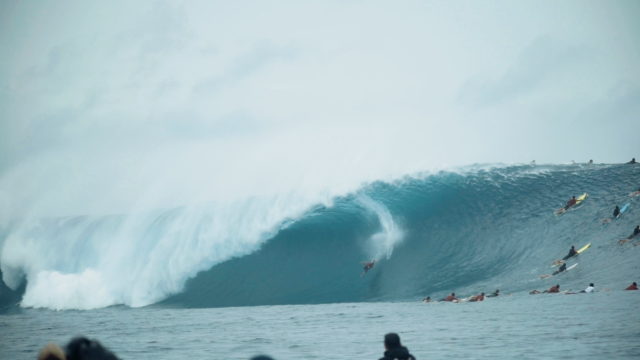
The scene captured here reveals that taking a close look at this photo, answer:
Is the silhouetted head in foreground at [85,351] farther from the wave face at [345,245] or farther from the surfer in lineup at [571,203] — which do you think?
the surfer in lineup at [571,203]

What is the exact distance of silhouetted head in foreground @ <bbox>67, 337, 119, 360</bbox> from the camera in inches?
118

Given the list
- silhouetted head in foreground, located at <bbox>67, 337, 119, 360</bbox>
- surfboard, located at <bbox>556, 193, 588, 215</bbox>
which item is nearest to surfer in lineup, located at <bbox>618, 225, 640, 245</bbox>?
surfboard, located at <bbox>556, 193, 588, 215</bbox>

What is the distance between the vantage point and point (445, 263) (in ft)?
78.1

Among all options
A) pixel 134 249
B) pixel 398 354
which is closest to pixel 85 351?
pixel 398 354

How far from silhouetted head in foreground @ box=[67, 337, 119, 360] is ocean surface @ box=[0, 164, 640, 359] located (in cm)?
730

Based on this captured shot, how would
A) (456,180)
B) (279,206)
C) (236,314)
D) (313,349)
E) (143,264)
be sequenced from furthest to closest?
(456,180)
(279,206)
(143,264)
(236,314)
(313,349)

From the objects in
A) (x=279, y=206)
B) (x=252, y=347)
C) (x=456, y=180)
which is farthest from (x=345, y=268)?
(x=252, y=347)

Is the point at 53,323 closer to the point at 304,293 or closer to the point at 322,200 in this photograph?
the point at 304,293

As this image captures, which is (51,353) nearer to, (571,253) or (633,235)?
(571,253)

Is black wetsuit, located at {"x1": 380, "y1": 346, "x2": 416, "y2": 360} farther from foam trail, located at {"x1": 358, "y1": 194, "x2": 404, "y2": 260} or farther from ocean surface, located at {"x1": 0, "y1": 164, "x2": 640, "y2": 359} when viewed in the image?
foam trail, located at {"x1": 358, "y1": 194, "x2": 404, "y2": 260}

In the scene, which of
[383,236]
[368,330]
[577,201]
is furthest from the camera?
[577,201]

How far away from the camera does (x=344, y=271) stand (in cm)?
2388

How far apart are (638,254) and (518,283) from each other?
4.64 meters

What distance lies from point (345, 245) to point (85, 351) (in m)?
23.1
